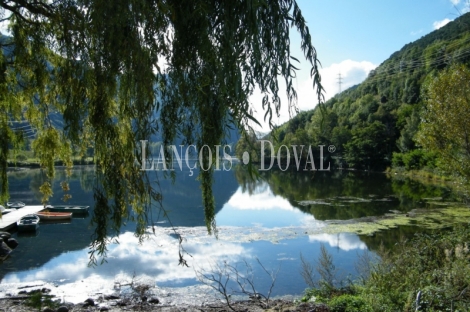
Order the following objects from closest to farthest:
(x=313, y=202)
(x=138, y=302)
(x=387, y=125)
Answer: (x=138, y=302), (x=313, y=202), (x=387, y=125)

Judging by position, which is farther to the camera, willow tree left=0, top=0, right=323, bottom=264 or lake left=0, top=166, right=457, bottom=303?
lake left=0, top=166, right=457, bottom=303

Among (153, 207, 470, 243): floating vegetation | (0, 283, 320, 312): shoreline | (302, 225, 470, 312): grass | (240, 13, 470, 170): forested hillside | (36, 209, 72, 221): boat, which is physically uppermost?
(240, 13, 470, 170): forested hillside

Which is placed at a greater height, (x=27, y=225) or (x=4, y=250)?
(x=27, y=225)

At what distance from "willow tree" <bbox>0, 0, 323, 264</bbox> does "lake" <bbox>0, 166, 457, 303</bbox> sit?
2.11 metres

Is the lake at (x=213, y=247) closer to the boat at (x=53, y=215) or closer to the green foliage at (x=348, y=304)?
the boat at (x=53, y=215)

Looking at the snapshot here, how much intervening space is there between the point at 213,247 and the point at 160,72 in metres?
11.7

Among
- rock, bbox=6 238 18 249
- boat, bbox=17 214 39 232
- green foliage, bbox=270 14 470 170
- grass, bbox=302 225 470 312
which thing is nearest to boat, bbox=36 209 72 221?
boat, bbox=17 214 39 232

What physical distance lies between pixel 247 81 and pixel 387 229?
588 inches

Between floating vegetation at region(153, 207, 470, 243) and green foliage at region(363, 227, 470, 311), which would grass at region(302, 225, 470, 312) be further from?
floating vegetation at region(153, 207, 470, 243)

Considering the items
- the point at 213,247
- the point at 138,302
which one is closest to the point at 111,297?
the point at 138,302

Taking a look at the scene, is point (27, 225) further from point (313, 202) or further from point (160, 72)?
point (160, 72)

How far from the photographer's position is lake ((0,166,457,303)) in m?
10.3

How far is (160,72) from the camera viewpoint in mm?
2445

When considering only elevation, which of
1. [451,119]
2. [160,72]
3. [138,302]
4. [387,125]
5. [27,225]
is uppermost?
[387,125]
